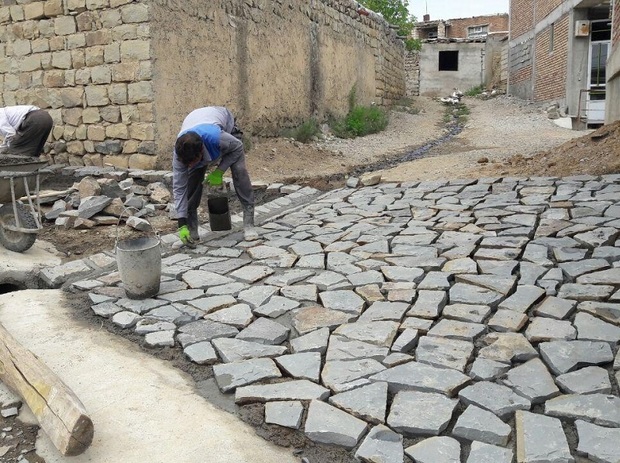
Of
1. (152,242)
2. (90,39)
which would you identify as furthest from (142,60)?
(152,242)

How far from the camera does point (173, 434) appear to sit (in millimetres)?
2398

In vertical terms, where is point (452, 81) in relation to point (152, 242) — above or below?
above

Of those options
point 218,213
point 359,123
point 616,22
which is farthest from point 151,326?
point 359,123

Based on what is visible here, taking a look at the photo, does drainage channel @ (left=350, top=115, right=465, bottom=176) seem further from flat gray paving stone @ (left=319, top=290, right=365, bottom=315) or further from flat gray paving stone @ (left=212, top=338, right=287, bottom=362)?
flat gray paving stone @ (left=212, top=338, right=287, bottom=362)

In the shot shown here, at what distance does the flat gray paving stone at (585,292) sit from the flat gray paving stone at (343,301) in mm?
1223

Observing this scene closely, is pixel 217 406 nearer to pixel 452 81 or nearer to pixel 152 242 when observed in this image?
pixel 152 242

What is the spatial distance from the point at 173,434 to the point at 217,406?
10.9 inches

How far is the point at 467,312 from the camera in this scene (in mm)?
3367

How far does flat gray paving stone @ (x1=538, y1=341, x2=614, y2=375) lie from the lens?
273 centimetres

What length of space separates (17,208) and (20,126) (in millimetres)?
1445

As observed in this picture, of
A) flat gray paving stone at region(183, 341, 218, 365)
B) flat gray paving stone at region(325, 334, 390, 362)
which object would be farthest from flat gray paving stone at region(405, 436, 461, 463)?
flat gray paving stone at region(183, 341, 218, 365)

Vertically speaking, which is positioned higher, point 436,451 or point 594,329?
point 594,329

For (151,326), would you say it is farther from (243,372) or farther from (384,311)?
(384,311)

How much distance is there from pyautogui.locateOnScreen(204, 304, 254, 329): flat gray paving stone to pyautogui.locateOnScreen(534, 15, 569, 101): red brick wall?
15.2 m
